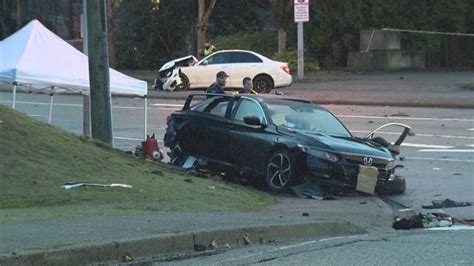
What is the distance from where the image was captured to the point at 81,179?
436 inches

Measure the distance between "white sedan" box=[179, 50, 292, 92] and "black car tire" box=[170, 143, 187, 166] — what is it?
53.4 ft

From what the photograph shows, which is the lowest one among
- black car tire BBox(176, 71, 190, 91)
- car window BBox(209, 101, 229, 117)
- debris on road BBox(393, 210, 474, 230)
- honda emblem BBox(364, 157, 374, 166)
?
debris on road BBox(393, 210, 474, 230)

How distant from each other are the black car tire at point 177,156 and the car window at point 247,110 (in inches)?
57.1

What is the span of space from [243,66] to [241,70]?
195mm

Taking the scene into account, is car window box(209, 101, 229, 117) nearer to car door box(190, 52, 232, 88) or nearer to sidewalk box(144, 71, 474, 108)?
sidewalk box(144, 71, 474, 108)

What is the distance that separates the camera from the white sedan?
3062 cm

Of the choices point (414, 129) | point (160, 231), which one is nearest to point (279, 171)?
point (160, 231)

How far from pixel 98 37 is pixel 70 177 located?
10.8ft

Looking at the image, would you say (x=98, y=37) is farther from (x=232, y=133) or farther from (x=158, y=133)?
(x=158, y=133)

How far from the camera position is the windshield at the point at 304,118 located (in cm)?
1295

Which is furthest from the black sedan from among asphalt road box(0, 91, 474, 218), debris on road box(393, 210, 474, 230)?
debris on road box(393, 210, 474, 230)

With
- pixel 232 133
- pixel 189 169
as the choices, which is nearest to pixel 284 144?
pixel 232 133

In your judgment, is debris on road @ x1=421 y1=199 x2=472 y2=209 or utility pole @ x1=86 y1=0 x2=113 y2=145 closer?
debris on road @ x1=421 y1=199 x2=472 y2=209

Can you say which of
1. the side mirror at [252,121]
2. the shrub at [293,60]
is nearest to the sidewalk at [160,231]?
the side mirror at [252,121]
